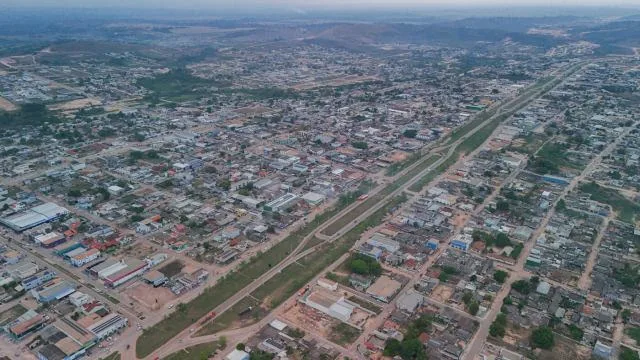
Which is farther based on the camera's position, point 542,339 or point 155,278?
point 155,278

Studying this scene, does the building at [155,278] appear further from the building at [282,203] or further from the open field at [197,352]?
the building at [282,203]

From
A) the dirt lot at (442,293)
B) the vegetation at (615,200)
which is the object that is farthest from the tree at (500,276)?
the vegetation at (615,200)

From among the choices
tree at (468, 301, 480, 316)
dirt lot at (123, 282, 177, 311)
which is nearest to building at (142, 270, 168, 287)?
dirt lot at (123, 282, 177, 311)

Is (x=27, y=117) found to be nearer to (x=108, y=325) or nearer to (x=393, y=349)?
(x=108, y=325)

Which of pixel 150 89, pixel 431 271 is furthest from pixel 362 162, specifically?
pixel 150 89

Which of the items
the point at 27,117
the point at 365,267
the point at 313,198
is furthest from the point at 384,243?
the point at 27,117

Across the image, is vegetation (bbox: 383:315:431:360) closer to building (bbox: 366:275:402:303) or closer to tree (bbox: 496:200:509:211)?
building (bbox: 366:275:402:303)
